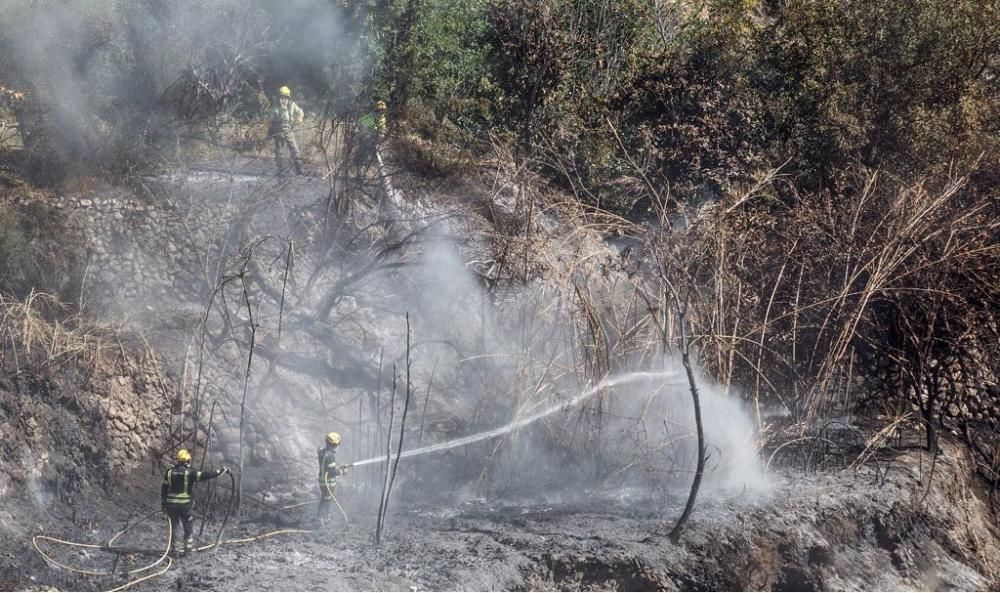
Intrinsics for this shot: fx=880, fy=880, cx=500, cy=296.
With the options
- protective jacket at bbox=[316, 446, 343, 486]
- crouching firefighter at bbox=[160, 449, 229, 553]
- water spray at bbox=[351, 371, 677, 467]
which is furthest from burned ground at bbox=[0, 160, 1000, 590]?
protective jacket at bbox=[316, 446, 343, 486]

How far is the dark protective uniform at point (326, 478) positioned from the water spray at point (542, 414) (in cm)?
100

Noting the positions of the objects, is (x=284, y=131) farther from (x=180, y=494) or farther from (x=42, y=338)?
(x=180, y=494)

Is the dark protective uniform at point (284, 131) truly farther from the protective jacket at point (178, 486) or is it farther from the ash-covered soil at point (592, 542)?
the protective jacket at point (178, 486)

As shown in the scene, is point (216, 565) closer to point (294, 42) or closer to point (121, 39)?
point (121, 39)

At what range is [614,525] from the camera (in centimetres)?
945

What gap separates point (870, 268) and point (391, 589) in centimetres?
713

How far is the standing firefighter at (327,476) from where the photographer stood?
954 cm

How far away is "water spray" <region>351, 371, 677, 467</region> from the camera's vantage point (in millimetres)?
10883

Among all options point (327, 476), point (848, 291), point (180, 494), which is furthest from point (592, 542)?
point (848, 291)

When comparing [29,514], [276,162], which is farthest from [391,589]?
[276,162]

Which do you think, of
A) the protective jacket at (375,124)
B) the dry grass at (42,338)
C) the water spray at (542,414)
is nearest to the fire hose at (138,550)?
the water spray at (542,414)

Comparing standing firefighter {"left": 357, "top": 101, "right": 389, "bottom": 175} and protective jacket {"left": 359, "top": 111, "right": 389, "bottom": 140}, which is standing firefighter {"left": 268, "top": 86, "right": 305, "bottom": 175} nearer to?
standing firefighter {"left": 357, "top": 101, "right": 389, "bottom": 175}

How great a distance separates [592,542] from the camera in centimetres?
886

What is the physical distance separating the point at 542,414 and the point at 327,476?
2.82 metres
